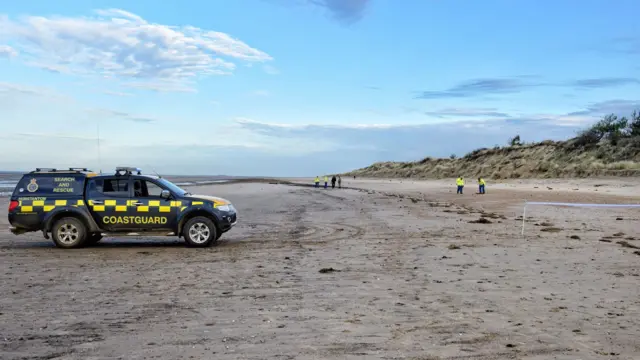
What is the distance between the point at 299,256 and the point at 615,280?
18.2ft

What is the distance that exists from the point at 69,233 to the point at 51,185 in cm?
119

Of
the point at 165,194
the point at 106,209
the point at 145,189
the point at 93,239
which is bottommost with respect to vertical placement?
the point at 93,239

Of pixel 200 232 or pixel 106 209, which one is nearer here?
pixel 106 209

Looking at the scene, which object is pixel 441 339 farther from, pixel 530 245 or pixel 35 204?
pixel 35 204

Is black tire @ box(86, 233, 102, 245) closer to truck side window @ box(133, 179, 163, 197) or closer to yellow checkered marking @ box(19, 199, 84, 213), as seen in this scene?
yellow checkered marking @ box(19, 199, 84, 213)

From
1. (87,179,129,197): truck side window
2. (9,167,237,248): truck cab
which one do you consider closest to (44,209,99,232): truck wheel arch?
(9,167,237,248): truck cab

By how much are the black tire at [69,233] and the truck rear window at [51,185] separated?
66 cm

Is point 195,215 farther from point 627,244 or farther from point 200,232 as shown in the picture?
point 627,244

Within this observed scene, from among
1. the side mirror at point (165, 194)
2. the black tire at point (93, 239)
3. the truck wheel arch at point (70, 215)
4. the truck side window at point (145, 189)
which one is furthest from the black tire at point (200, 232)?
the black tire at point (93, 239)

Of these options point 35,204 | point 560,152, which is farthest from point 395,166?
point 35,204

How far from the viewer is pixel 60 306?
7242 millimetres

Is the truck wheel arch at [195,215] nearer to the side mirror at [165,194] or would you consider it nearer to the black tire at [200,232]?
the black tire at [200,232]

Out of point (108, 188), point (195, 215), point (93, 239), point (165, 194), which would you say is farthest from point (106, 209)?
point (195, 215)

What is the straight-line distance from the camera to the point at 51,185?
527 inches
